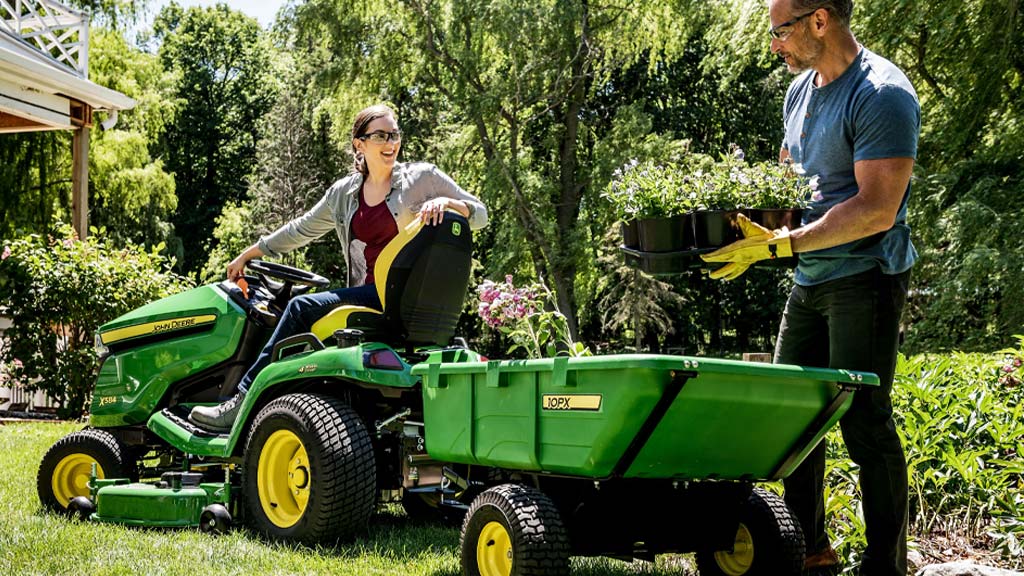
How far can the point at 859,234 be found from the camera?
9.31ft

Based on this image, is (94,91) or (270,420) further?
(94,91)

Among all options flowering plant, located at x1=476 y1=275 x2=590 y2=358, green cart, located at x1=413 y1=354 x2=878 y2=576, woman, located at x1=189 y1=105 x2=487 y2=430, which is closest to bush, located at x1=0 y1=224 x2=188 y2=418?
woman, located at x1=189 y1=105 x2=487 y2=430

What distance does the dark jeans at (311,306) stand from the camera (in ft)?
14.6

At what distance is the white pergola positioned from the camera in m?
12.4

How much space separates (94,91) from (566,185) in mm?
11543

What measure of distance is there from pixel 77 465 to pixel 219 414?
0.97 meters

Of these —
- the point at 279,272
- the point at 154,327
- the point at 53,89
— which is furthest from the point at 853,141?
the point at 53,89

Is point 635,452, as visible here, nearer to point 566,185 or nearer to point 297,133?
point 566,185

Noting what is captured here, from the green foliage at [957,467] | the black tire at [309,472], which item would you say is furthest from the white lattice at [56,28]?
the green foliage at [957,467]

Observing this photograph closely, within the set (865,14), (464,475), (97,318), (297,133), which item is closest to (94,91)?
(97,318)

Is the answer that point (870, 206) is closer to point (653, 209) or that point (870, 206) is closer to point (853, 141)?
point (853, 141)

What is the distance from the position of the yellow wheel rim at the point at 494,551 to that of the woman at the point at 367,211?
1.47 m

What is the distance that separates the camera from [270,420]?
4.23 metres

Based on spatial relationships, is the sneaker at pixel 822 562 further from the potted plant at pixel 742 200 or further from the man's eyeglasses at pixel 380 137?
the man's eyeglasses at pixel 380 137
